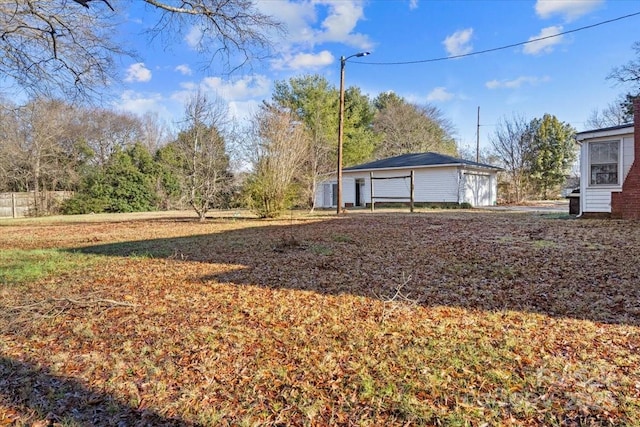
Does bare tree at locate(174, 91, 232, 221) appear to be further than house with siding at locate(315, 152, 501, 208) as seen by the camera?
No

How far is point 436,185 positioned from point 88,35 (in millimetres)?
16931

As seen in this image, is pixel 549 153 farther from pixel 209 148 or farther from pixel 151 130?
pixel 151 130

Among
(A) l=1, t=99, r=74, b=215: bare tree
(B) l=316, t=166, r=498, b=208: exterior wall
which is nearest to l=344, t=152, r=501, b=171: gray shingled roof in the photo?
(B) l=316, t=166, r=498, b=208: exterior wall

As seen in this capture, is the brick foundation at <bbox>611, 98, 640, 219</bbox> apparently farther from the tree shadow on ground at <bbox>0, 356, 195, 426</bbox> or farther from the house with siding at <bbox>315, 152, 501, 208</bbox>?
the tree shadow on ground at <bbox>0, 356, 195, 426</bbox>

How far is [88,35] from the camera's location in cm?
679

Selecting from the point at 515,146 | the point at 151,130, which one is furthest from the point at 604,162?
the point at 151,130

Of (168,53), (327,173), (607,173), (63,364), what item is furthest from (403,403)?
(327,173)

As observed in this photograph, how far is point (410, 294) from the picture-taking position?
12.7ft

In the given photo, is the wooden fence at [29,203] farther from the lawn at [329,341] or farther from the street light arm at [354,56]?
the lawn at [329,341]

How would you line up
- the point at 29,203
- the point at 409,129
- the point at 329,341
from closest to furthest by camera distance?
the point at 329,341 < the point at 29,203 < the point at 409,129

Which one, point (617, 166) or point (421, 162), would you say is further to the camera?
point (421, 162)

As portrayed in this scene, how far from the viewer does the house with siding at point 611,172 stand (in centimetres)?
930

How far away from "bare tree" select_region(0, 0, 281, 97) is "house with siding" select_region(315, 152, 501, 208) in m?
12.0

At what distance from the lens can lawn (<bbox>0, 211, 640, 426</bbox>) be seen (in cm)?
196
